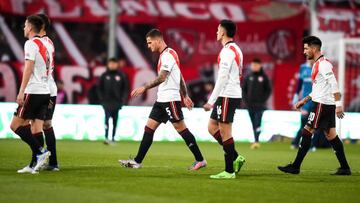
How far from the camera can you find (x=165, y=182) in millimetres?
11773

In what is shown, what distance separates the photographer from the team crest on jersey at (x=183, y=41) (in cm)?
2845

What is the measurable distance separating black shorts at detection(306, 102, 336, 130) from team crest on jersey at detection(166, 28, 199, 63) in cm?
1531

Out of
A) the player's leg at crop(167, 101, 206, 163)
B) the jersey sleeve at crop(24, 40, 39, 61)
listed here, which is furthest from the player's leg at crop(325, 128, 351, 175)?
the jersey sleeve at crop(24, 40, 39, 61)

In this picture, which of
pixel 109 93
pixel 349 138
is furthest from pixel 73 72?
pixel 349 138

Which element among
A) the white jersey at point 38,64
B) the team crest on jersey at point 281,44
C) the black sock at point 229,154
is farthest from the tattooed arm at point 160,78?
the team crest on jersey at point 281,44

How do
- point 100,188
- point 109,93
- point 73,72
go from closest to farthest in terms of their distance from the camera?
point 100,188 < point 109,93 < point 73,72

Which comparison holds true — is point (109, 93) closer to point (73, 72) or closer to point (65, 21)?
point (73, 72)

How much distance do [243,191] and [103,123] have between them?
12651 mm

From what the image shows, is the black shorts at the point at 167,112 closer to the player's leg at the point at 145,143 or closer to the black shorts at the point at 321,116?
the player's leg at the point at 145,143

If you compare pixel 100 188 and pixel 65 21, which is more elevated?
pixel 65 21

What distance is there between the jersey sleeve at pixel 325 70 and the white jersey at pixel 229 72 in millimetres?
1401

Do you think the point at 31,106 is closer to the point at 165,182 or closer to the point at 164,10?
the point at 165,182

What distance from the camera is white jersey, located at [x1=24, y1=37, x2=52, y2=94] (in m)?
12.3

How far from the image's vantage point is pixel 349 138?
2377 cm
